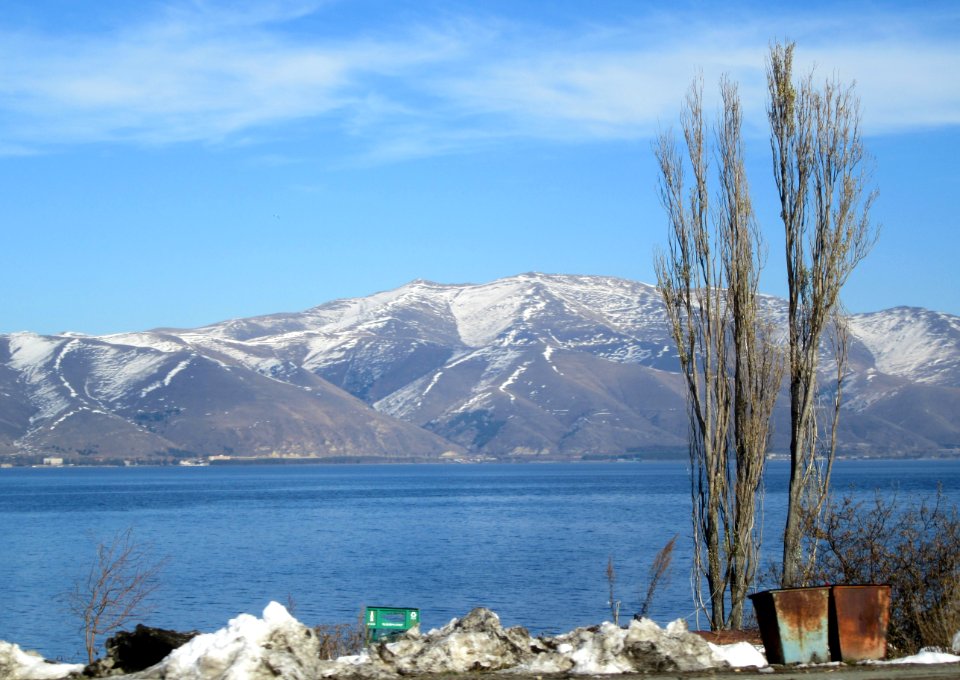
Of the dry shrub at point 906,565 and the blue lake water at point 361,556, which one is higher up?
the dry shrub at point 906,565

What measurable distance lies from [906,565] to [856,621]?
7.73ft

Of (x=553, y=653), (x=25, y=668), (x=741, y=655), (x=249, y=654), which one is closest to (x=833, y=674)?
(x=741, y=655)

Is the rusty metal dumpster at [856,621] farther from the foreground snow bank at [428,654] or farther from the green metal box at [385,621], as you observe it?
the green metal box at [385,621]

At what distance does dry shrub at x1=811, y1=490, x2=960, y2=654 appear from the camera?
15484 mm

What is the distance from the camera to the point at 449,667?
45.6 feet

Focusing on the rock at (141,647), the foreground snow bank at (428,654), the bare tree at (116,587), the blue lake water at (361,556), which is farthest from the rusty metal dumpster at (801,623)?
the bare tree at (116,587)

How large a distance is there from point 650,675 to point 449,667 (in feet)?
7.23

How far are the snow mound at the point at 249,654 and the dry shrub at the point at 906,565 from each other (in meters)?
7.41

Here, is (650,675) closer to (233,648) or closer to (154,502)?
(233,648)

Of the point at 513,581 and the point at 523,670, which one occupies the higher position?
the point at 523,670

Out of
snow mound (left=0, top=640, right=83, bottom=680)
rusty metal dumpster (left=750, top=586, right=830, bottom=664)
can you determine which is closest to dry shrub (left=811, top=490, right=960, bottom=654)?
rusty metal dumpster (left=750, top=586, right=830, bottom=664)

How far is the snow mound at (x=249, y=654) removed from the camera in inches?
490

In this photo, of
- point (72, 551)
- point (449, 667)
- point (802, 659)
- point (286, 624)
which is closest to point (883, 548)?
point (802, 659)

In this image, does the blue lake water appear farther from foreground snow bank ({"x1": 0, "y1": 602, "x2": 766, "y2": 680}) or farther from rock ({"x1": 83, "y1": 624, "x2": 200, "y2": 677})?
rock ({"x1": 83, "y1": 624, "x2": 200, "y2": 677})
